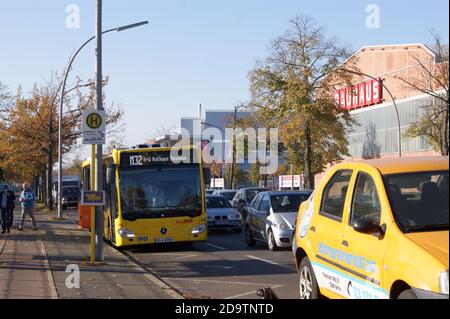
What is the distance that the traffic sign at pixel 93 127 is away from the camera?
47.2 feet

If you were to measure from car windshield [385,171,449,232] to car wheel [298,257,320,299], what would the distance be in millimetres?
1810

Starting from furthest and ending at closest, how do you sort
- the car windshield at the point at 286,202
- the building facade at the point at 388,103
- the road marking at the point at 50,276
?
the building facade at the point at 388,103, the car windshield at the point at 286,202, the road marking at the point at 50,276

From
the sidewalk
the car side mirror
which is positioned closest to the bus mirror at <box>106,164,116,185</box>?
the sidewalk

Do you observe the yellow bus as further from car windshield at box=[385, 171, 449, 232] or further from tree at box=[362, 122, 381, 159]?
tree at box=[362, 122, 381, 159]

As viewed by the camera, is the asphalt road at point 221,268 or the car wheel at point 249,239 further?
the car wheel at point 249,239

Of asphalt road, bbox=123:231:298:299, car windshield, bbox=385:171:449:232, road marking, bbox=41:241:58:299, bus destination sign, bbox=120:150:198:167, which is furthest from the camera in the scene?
bus destination sign, bbox=120:150:198:167

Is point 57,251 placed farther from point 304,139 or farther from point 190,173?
point 304,139

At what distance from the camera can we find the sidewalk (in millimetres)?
10375

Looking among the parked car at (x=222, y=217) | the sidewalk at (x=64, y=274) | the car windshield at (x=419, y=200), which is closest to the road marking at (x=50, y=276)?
the sidewalk at (x=64, y=274)

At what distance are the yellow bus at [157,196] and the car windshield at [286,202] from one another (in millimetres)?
1889

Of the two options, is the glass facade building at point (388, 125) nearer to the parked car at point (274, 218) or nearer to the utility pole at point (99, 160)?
the parked car at point (274, 218)

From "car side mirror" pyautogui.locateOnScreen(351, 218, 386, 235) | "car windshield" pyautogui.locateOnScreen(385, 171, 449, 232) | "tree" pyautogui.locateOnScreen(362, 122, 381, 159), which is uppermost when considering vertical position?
"tree" pyautogui.locateOnScreen(362, 122, 381, 159)

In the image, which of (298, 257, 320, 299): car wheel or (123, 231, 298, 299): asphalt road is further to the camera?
(123, 231, 298, 299): asphalt road

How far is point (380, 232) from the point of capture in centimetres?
645
